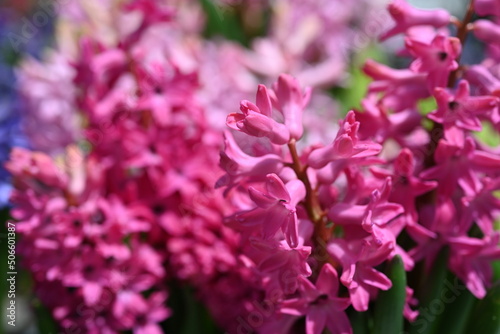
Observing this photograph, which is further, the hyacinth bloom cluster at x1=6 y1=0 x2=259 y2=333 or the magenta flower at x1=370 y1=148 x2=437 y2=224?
the hyacinth bloom cluster at x1=6 y1=0 x2=259 y2=333

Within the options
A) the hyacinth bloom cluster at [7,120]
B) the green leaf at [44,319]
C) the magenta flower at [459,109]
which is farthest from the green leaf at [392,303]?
the hyacinth bloom cluster at [7,120]

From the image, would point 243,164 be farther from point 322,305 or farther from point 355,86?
point 355,86

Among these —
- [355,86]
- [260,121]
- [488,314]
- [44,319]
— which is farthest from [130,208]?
[355,86]

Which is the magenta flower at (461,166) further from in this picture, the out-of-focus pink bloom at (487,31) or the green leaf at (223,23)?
the green leaf at (223,23)

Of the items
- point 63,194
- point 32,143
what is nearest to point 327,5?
point 32,143

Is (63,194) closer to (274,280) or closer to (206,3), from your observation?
(274,280)

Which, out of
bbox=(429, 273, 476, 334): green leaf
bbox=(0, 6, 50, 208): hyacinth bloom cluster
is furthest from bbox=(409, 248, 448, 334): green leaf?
bbox=(0, 6, 50, 208): hyacinth bloom cluster

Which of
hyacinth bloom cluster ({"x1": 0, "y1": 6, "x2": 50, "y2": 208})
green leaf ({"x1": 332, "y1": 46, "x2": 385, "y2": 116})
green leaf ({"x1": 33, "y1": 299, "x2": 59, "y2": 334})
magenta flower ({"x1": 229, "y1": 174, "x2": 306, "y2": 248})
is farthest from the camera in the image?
green leaf ({"x1": 332, "y1": 46, "x2": 385, "y2": 116})

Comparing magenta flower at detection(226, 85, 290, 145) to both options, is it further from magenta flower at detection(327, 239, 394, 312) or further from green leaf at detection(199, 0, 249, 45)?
green leaf at detection(199, 0, 249, 45)
